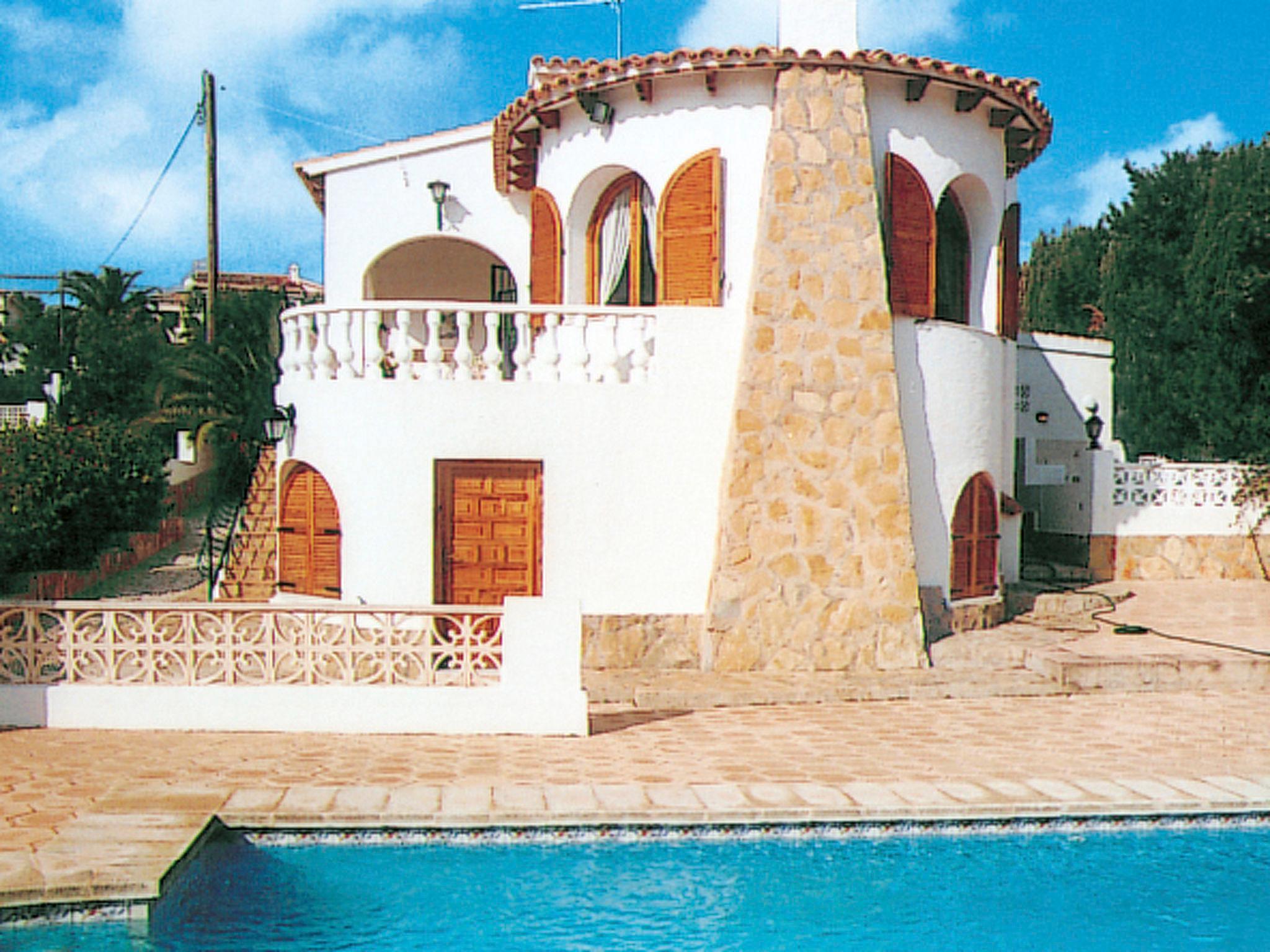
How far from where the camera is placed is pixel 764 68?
1212cm

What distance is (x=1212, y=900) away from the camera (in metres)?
6.66

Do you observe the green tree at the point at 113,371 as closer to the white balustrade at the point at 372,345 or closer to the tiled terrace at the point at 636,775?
the white balustrade at the point at 372,345

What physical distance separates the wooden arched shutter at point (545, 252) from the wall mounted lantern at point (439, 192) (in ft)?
6.72

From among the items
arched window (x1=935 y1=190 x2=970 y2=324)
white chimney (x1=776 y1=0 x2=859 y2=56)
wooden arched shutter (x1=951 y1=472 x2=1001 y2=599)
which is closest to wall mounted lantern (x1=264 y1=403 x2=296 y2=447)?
white chimney (x1=776 y1=0 x2=859 y2=56)

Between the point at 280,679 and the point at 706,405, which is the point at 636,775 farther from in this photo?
the point at 706,405

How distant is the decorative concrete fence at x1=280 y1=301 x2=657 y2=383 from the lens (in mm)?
12008

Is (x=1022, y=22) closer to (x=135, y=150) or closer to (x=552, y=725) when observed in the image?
(x=552, y=725)

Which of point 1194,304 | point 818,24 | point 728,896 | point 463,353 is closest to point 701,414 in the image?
point 463,353

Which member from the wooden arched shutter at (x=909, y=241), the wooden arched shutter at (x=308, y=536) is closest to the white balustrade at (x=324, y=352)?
the wooden arched shutter at (x=308, y=536)

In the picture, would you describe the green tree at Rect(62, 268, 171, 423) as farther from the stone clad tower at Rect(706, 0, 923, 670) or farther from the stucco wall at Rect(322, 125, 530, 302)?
the stone clad tower at Rect(706, 0, 923, 670)

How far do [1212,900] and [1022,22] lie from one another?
13041mm

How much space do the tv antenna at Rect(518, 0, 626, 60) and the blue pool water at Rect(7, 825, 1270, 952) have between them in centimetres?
1132

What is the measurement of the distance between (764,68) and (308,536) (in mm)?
6841

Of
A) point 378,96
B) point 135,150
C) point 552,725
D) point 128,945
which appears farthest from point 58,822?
point 135,150
